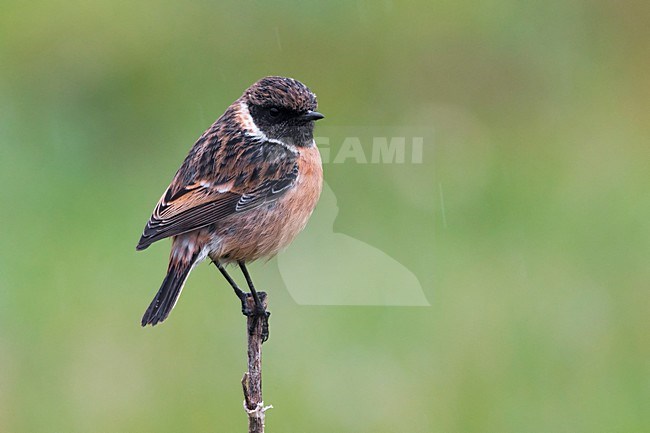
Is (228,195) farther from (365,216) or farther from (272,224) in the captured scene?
(365,216)

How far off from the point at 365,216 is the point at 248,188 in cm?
376

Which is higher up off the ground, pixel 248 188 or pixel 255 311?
pixel 248 188

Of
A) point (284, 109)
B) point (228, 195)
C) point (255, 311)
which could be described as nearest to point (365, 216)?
point (284, 109)

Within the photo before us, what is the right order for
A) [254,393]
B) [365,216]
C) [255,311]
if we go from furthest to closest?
1. [365,216]
2. [255,311]
3. [254,393]

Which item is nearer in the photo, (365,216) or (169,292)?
(169,292)

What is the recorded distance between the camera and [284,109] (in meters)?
6.15

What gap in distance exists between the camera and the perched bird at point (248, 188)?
5.86 m

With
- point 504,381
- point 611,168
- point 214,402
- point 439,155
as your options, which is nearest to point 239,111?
point 214,402

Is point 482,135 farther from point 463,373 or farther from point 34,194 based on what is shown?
point 34,194

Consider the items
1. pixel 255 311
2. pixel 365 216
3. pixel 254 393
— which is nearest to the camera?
pixel 254 393

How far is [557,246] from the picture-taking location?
973 cm

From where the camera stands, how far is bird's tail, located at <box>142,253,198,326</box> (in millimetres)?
5426

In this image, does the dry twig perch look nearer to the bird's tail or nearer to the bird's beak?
the bird's tail

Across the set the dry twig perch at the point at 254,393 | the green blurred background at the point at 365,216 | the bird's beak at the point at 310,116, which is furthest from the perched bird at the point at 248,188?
the green blurred background at the point at 365,216
